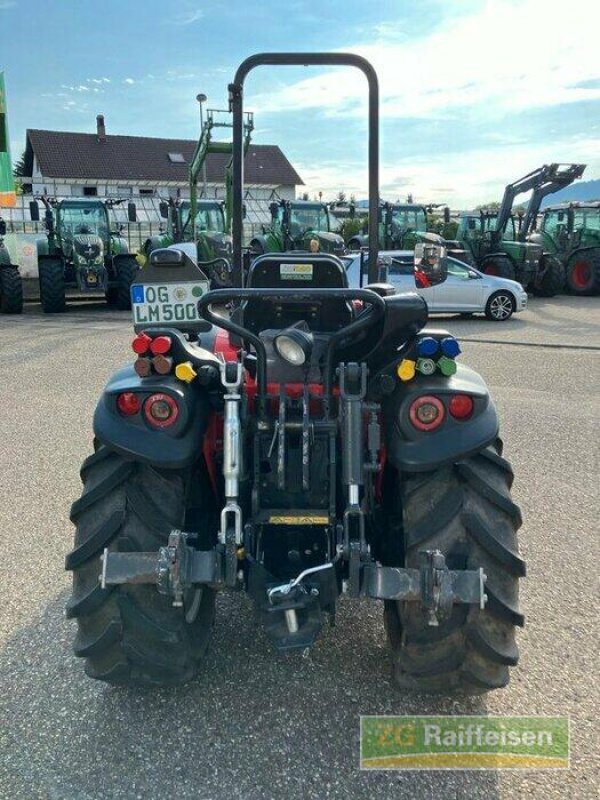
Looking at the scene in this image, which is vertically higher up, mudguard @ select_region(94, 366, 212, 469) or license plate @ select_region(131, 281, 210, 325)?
license plate @ select_region(131, 281, 210, 325)

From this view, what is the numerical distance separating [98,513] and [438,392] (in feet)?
4.11

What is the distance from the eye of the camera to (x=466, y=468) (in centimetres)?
248

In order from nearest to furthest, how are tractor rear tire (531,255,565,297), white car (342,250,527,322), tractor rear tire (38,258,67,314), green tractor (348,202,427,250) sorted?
white car (342,250,527,322) < tractor rear tire (38,258,67,314) < tractor rear tire (531,255,565,297) < green tractor (348,202,427,250)

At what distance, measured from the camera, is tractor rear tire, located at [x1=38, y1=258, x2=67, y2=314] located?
1488cm

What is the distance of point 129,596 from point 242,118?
216cm

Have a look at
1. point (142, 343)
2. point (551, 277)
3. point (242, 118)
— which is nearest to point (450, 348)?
point (142, 343)

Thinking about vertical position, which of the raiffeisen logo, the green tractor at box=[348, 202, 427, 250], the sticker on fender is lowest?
the raiffeisen logo

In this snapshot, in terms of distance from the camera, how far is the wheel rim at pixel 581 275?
64.3 feet

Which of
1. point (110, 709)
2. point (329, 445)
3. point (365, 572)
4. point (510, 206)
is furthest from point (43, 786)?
point (510, 206)

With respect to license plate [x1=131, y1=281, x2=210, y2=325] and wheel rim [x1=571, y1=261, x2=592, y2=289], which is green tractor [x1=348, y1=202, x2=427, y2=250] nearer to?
wheel rim [x1=571, y1=261, x2=592, y2=289]

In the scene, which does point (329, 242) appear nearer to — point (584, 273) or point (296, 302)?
point (296, 302)

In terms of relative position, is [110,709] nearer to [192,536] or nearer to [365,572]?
[192,536]

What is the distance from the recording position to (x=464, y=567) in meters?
2.40

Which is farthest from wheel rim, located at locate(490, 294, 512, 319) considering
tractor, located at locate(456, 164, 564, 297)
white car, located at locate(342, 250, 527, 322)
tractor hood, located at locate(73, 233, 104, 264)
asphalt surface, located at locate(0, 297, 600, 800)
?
asphalt surface, located at locate(0, 297, 600, 800)
